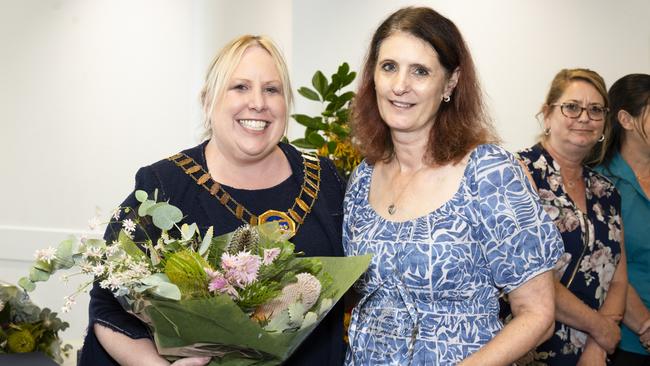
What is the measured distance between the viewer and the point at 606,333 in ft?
9.62

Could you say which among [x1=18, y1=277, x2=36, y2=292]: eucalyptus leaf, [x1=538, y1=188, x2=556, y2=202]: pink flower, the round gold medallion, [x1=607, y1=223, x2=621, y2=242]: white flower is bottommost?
[x1=607, y1=223, x2=621, y2=242]: white flower

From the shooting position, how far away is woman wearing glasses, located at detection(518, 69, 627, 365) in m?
2.87

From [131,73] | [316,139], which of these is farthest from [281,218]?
[131,73]

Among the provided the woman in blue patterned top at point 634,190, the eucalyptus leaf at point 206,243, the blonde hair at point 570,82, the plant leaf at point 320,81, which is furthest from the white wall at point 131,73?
the eucalyptus leaf at point 206,243

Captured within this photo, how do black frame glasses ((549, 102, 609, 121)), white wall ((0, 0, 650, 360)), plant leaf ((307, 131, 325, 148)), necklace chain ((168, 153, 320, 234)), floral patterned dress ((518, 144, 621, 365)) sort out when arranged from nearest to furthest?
1. necklace chain ((168, 153, 320, 234))
2. floral patterned dress ((518, 144, 621, 365))
3. black frame glasses ((549, 102, 609, 121))
4. plant leaf ((307, 131, 325, 148))
5. white wall ((0, 0, 650, 360))

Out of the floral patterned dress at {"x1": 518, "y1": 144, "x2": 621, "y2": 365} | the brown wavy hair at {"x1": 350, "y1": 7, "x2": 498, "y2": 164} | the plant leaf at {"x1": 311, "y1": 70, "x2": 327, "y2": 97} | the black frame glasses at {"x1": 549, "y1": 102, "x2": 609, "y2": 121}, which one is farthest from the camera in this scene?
the plant leaf at {"x1": 311, "y1": 70, "x2": 327, "y2": 97}

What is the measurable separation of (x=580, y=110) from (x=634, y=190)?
0.51 meters

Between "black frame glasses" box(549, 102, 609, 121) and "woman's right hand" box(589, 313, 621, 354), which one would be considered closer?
"woman's right hand" box(589, 313, 621, 354)

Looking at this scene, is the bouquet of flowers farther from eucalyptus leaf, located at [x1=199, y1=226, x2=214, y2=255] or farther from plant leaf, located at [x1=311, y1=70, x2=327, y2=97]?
plant leaf, located at [x1=311, y1=70, x2=327, y2=97]

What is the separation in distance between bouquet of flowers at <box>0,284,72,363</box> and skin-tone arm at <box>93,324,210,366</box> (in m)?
0.38

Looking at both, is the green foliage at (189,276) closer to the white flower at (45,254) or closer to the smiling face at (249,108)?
the white flower at (45,254)

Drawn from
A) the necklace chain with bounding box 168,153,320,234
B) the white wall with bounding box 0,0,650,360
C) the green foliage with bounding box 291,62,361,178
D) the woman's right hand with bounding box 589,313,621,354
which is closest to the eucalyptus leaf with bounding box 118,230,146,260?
the necklace chain with bounding box 168,153,320,234

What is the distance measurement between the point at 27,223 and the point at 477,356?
4.12 m

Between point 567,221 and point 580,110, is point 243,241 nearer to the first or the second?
point 567,221
